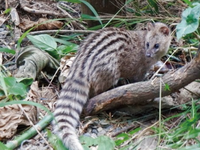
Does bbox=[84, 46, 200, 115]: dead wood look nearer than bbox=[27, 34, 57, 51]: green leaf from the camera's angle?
Yes

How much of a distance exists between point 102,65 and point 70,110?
747 millimetres

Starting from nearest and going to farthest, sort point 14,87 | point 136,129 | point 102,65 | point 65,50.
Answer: point 136,129
point 14,87
point 102,65
point 65,50

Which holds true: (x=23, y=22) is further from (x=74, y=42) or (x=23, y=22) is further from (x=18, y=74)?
(x=18, y=74)

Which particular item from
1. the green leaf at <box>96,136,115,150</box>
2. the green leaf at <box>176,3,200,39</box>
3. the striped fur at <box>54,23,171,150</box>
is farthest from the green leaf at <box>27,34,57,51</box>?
the green leaf at <box>176,3,200,39</box>

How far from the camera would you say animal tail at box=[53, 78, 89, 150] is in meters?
3.65

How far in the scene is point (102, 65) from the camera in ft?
14.8

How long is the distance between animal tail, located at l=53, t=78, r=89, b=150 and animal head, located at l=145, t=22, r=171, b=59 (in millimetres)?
1343

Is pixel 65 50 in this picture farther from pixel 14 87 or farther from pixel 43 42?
pixel 14 87

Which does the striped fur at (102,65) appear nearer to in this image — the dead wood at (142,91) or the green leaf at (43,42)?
the dead wood at (142,91)

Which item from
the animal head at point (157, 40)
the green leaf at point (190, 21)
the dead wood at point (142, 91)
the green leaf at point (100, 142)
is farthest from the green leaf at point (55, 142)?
the animal head at point (157, 40)

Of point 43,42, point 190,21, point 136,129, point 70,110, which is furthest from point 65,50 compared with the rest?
point 190,21

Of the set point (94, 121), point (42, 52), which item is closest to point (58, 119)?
point (94, 121)

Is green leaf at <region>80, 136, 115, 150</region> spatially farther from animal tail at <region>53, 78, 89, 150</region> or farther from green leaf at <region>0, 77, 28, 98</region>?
green leaf at <region>0, 77, 28, 98</region>

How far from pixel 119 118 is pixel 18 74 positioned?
138cm
